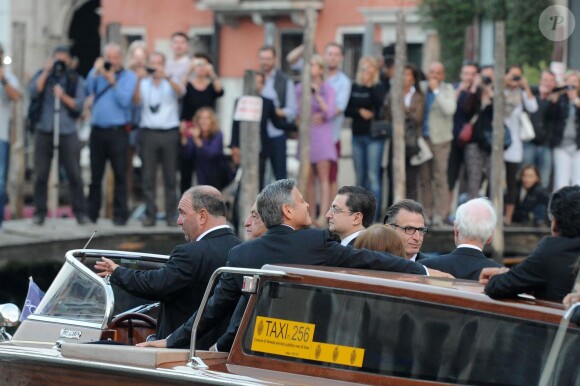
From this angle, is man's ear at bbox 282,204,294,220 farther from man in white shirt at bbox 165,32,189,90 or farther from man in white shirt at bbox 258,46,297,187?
man in white shirt at bbox 165,32,189,90

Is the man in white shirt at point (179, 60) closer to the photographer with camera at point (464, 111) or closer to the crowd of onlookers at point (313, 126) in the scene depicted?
the crowd of onlookers at point (313, 126)

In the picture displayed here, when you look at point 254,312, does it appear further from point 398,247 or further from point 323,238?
point 398,247

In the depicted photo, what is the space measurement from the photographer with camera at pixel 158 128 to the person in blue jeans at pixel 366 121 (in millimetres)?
1913

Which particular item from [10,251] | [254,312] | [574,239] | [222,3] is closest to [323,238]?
[254,312]

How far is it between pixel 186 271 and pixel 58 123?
340 inches

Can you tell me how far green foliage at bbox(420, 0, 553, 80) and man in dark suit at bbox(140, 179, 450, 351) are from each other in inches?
701

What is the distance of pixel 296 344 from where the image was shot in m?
6.54

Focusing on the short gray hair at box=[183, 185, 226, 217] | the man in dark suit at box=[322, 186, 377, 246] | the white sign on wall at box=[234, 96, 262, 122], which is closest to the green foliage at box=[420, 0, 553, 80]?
the white sign on wall at box=[234, 96, 262, 122]

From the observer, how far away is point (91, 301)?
8.35 metres

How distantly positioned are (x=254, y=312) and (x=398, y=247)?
5.47 ft

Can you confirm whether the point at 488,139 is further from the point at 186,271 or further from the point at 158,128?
the point at 186,271

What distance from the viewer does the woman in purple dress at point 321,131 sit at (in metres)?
16.8

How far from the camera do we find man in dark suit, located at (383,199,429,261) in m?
9.45

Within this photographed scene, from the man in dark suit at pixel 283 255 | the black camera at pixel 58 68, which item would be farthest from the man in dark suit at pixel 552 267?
the black camera at pixel 58 68
